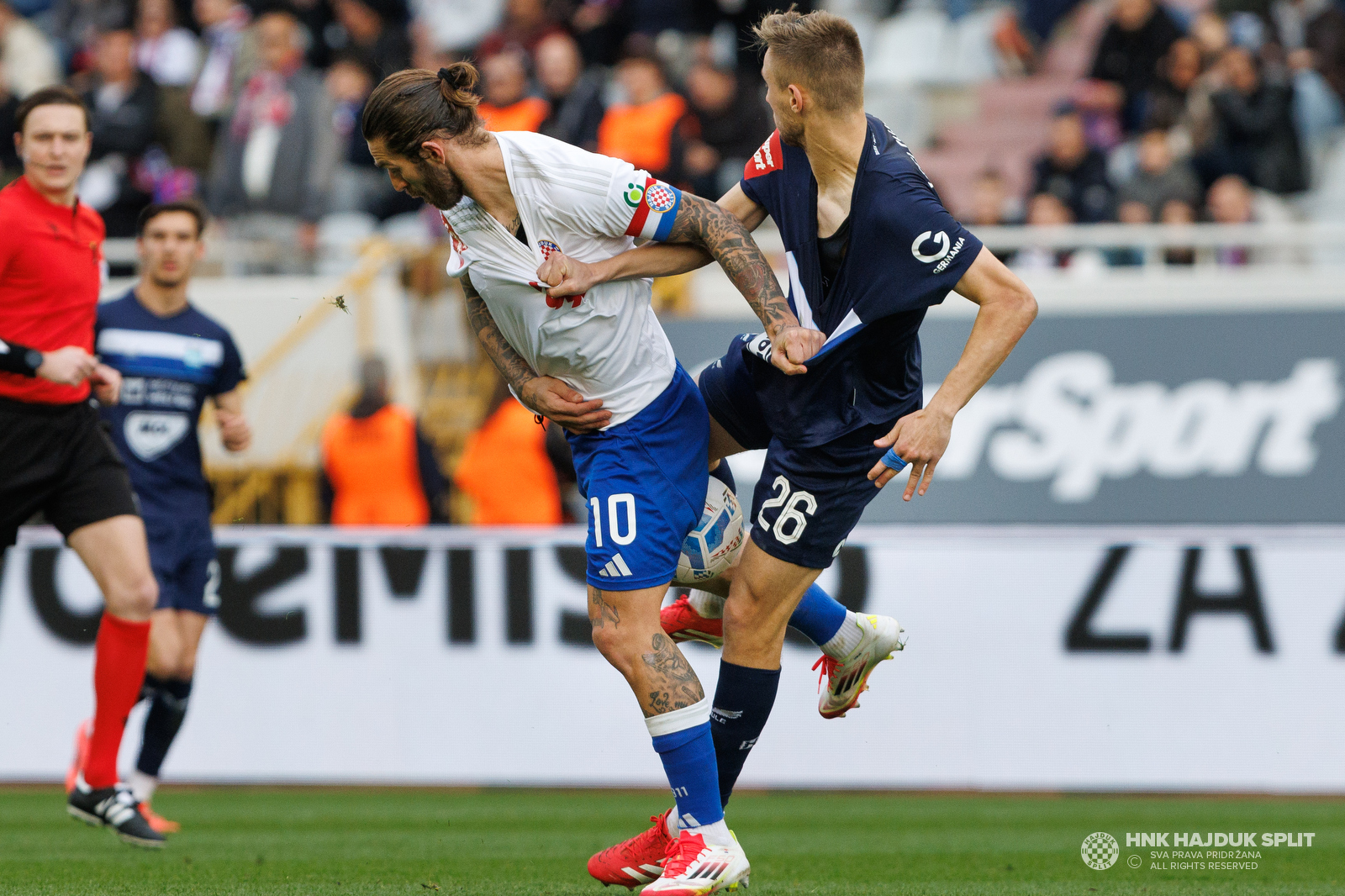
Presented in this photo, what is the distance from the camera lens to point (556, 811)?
25.8ft

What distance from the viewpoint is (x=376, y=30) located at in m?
14.8

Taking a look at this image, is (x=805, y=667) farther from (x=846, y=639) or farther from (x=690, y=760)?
(x=690, y=760)

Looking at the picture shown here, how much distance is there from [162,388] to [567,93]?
21.1 ft

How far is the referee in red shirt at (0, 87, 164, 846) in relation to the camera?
620cm

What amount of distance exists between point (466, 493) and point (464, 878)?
583 centimetres

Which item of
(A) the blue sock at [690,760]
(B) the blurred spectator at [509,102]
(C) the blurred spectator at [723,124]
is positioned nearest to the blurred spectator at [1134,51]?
(C) the blurred spectator at [723,124]

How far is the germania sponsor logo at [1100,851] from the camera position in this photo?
5926 millimetres

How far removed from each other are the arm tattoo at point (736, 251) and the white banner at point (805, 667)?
154 inches

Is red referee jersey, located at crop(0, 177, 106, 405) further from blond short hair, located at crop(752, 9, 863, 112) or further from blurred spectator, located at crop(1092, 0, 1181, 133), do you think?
blurred spectator, located at crop(1092, 0, 1181, 133)

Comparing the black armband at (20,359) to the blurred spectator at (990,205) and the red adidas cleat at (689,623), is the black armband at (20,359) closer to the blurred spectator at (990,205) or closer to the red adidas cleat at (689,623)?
the red adidas cleat at (689,623)

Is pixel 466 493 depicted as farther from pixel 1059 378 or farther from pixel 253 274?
pixel 1059 378

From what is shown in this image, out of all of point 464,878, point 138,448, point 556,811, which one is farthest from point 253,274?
point 464,878

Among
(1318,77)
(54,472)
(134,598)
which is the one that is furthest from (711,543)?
(1318,77)

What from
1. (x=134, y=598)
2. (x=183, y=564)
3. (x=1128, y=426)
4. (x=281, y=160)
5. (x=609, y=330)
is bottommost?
(x=1128, y=426)
